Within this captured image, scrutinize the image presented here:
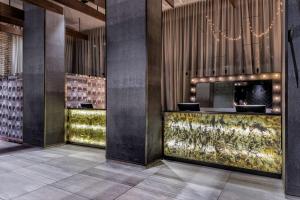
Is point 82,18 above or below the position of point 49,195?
above

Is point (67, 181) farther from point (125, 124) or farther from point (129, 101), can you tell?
point (129, 101)

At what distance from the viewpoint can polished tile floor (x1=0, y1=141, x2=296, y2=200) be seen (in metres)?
2.89

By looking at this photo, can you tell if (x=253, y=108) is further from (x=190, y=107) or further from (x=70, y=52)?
(x=70, y=52)

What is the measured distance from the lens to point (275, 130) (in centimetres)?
350

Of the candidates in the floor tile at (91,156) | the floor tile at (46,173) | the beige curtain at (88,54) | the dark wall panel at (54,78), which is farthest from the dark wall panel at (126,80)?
the beige curtain at (88,54)

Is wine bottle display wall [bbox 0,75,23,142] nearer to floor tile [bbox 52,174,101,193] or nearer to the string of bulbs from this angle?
floor tile [bbox 52,174,101,193]

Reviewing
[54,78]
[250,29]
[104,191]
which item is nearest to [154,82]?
[104,191]

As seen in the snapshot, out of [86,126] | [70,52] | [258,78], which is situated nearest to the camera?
[86,126]

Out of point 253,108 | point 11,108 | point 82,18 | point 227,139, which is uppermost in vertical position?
point 82,18

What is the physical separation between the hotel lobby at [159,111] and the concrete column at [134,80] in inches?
0.8

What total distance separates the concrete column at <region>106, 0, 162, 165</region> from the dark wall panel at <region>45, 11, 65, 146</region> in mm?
2125

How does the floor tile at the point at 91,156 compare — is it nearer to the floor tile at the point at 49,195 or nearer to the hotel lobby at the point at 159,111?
the hotel lobby at the point at 159,111

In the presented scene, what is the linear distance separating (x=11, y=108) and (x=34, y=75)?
62.8 inches

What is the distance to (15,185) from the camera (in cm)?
322
